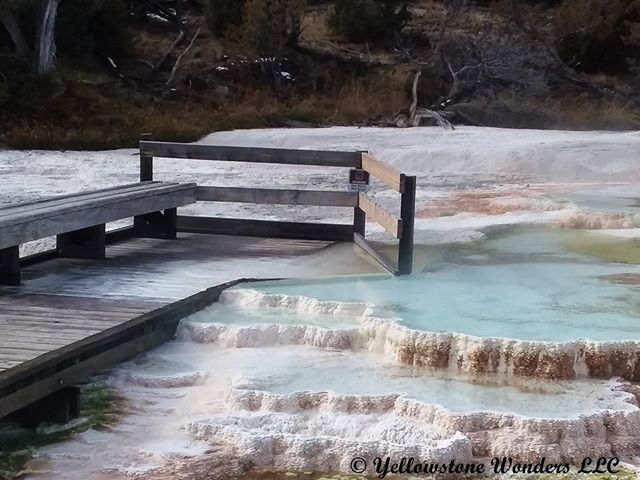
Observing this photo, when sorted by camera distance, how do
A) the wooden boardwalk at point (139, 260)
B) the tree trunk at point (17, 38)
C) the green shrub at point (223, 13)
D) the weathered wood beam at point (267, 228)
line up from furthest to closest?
the green shrub at point (223, 13) < the tree trunk at point (17, 38) < the weathered wood beam at point (267, 228) < the wooden boardwalk at point (139, 260)

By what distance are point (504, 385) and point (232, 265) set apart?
116 inches

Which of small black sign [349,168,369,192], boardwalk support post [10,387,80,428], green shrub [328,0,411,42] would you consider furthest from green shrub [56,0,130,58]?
boardwalk support post [10,387,80,428]

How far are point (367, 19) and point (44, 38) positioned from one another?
1046 centimetres

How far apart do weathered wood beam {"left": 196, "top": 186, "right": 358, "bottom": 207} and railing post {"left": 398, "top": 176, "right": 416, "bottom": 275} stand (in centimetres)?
124

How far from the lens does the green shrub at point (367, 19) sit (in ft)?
96.5

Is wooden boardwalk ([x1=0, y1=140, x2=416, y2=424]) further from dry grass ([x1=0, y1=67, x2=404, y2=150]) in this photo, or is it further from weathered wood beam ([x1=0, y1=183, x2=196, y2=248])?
dry grass ([x1=0, y1=67, x2=404, y2=150])

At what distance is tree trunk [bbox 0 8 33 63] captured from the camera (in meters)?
22.0

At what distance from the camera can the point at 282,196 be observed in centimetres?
868

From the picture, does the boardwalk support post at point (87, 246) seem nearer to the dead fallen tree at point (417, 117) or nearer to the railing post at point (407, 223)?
the railing post at point (407, 223)

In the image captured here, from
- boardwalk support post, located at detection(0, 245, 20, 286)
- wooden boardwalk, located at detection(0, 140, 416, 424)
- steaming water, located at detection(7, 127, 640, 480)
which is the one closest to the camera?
steaming water, located at detection(7, 127, 640, 480)

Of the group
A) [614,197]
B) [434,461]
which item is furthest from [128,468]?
[614,197]

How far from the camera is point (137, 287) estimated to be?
679 centimetres

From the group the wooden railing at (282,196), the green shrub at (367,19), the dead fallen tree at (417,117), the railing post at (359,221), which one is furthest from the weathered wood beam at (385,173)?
the green shrub at (367,19)

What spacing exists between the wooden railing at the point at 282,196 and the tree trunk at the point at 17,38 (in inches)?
557
